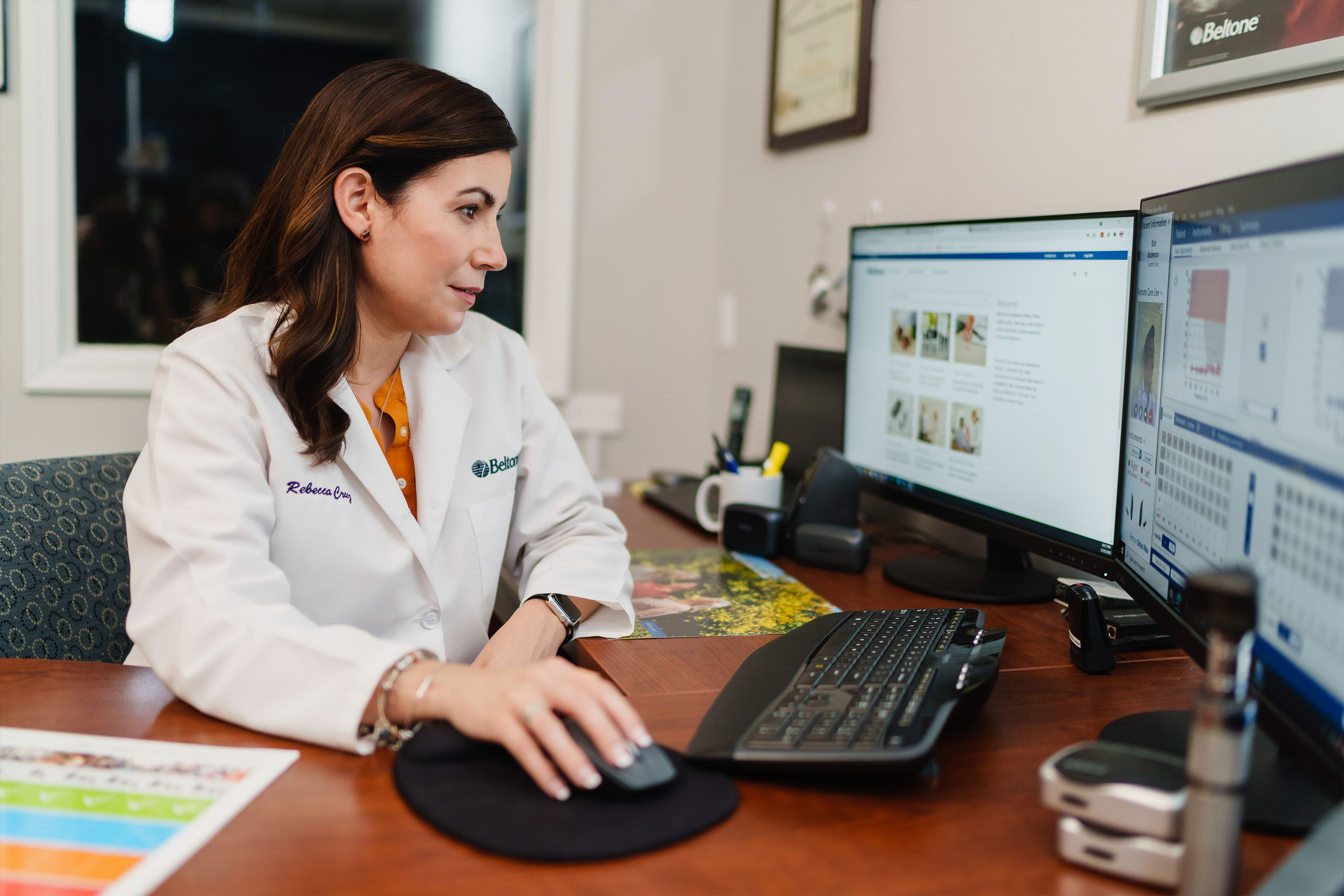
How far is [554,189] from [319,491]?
4.94ft

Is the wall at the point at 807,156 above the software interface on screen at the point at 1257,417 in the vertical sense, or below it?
above

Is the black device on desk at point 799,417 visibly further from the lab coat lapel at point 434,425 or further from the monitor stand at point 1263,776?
the monitor stand at point 1263,776

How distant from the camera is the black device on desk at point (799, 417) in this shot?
5.63 feet

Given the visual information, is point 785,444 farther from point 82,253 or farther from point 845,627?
point 82,253

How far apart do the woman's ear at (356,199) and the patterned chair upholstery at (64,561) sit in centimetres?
45

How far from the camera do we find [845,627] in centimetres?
96

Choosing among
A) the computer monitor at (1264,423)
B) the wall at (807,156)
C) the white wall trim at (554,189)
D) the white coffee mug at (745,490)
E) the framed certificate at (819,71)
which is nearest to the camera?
the computer monitor at (1264,423)

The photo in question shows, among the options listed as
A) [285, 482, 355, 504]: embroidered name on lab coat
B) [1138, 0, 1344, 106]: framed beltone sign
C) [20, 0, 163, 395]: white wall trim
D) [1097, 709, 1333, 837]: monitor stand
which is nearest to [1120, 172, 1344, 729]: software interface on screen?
[1097, 709, 1333, 837]: monitor stand

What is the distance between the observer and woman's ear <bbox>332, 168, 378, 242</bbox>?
114cm

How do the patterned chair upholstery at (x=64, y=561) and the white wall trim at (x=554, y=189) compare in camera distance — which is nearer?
the patterned chair upholstery at (x=64, y=561)

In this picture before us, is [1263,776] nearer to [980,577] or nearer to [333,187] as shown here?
[980,577]

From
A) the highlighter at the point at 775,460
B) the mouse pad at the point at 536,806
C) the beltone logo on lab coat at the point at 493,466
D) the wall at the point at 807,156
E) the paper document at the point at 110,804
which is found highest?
the wall at the point at 807,156

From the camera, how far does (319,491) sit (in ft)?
3.55

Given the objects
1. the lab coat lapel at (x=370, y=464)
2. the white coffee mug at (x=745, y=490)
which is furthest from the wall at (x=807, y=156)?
the lab coat lapel at (x=370, y=464)
